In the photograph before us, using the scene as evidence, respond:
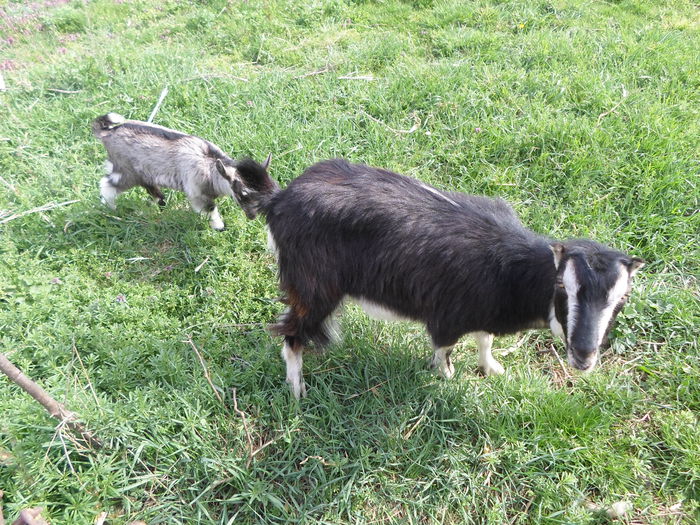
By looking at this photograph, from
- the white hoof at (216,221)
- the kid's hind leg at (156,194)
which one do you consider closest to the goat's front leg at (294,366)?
the white hoof at (216,221)

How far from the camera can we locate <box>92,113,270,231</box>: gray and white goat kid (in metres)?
3.82

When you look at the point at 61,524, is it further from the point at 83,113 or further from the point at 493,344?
the point at 83,113

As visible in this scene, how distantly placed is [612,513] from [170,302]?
118 inches

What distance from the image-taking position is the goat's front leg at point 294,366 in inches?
110

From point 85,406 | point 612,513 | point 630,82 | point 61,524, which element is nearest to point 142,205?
point 85,406

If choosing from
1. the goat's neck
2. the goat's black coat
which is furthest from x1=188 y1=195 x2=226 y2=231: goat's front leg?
the goat's neck

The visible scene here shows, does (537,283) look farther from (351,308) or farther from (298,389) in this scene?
(298,389)

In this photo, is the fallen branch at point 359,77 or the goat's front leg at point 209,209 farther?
the fallen branch at point 359,77

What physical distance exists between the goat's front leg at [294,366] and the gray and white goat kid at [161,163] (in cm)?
147

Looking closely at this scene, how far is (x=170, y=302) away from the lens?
339 cm

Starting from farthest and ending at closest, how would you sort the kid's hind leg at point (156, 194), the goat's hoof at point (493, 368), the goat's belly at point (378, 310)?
the kid's hind leg at point (156, 194), the goat's hoof at point (493, 368), the goat's belly at point (378, 310)

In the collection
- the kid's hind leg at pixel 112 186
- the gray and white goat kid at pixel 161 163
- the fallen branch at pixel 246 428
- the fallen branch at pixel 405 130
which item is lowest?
the fallen branch at pixel 246 428

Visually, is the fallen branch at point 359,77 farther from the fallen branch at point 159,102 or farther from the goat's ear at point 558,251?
the goat's ear at point 558,251

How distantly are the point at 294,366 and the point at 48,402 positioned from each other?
4.16 feet
